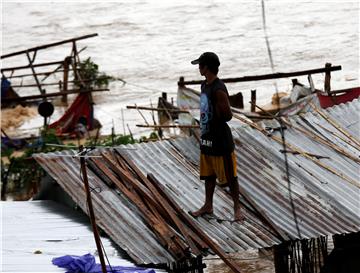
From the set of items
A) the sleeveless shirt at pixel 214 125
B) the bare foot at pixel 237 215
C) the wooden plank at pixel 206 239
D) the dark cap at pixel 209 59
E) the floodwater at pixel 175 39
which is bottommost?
the wooden plank at pixel 206 239

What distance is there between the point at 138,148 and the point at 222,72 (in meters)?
15.0

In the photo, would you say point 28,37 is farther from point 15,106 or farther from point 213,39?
point 15,106

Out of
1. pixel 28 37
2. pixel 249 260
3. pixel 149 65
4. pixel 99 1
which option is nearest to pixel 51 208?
pixel 249 260

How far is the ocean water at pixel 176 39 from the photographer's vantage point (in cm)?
2223

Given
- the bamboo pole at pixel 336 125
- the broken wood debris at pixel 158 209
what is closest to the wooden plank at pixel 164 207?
the broken wood debris at pixel 158 209

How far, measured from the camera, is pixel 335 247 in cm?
941

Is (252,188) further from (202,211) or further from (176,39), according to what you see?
(176,39)

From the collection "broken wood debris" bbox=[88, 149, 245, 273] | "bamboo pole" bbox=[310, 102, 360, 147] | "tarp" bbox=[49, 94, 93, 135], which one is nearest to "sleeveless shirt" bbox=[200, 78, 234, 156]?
"broken wood debris" bbox=[88, 149, 245, 273]

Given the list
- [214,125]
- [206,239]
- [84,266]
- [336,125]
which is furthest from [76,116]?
[84,266]

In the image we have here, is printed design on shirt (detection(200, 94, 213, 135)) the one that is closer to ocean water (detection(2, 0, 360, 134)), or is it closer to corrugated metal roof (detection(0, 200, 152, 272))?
corrugated metal roof (detection(0, 200, 152, 272))

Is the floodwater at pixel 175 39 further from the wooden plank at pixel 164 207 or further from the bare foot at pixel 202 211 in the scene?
the bare foot at pixel 202 211

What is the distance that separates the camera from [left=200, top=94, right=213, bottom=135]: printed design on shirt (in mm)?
7191

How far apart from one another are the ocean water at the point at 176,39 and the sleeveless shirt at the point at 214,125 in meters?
11.9

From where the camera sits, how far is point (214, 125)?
721 cm
